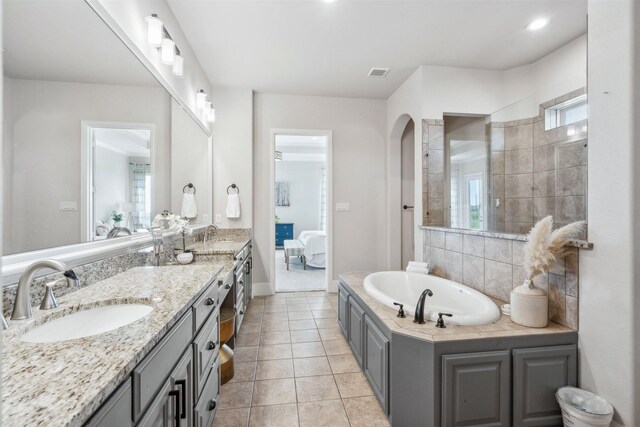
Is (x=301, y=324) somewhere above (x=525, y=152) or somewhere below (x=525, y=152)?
below

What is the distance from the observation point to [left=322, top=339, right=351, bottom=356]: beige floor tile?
2.56 meters

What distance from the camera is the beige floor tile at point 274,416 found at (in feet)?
5.83

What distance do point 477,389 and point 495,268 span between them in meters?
0.93

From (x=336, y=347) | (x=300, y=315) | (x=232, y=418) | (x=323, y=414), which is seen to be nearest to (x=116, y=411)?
(x=232, y=418)

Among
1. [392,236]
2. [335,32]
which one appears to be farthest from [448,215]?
[335,32]

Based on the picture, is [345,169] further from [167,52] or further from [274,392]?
[274,392]

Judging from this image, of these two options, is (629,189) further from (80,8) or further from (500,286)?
(80,8)

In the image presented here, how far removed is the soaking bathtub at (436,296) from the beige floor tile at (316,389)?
671mm

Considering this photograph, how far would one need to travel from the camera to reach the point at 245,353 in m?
2.54

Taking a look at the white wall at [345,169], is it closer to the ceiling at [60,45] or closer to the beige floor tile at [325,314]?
the beige floor tile at [325,314]

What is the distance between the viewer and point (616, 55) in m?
1.53

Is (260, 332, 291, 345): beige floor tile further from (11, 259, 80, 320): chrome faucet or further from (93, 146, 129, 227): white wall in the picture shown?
(11, 259, 80, 320): chrome faucet

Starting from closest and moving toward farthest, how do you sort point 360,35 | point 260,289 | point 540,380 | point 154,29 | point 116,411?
point 116,411
point 540,380
point 154,29
point 360,35
point 260,289

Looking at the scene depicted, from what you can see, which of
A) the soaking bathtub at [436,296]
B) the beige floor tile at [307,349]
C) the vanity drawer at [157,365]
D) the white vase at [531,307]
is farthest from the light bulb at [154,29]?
the white vase at [531,307]
